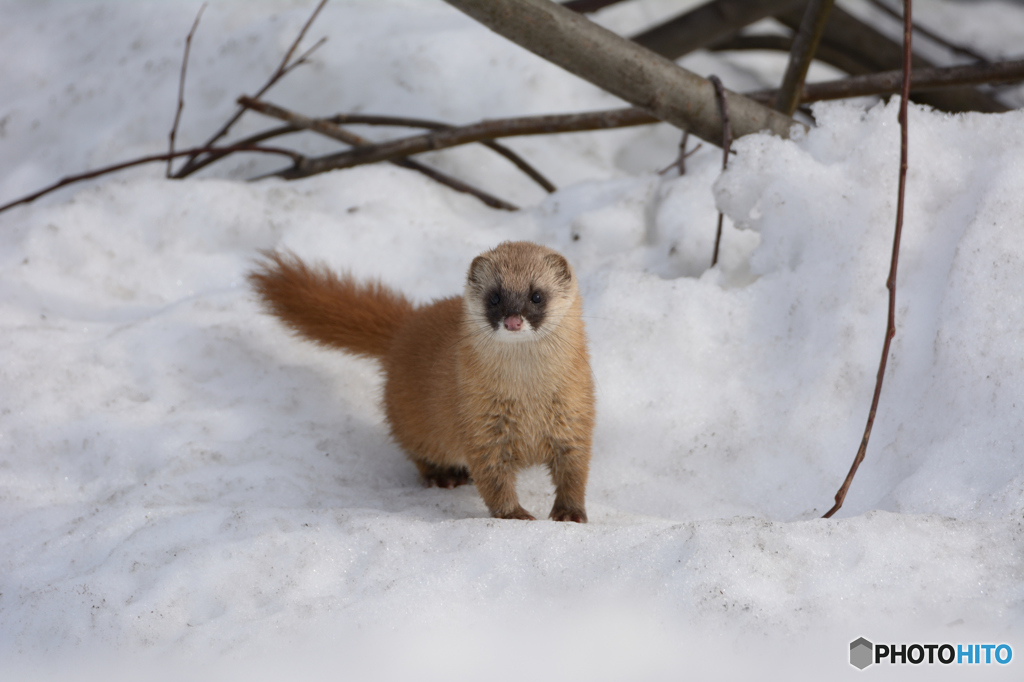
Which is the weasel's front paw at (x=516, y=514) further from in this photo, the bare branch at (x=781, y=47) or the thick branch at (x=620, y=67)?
the bare branch at (x=781, y=47)

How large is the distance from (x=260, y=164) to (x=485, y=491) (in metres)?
2.67

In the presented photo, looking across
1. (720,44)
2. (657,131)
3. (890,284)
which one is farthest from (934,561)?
(720,44)

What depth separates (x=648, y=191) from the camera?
344 cm

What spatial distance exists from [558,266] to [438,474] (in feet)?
2.68

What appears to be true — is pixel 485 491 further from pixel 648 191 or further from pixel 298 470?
pixel 648 191

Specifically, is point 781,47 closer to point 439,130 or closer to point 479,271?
point 439,130

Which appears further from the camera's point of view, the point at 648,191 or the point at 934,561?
the point at 648,191

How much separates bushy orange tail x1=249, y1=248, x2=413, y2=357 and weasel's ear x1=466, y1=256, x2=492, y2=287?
1.82ft

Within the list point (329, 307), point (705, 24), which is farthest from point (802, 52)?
point (329, 307)

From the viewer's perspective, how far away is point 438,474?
268cm

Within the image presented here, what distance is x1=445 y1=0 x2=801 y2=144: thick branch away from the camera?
8.74ft

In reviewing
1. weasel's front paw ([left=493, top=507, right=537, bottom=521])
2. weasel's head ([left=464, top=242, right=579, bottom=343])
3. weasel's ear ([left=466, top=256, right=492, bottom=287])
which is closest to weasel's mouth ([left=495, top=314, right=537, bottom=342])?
weasel's head ([left=464, top=242, right=579, bottom=343])

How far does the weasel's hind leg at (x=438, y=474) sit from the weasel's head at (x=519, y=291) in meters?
0.60

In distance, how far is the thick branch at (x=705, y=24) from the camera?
4.29 metres
